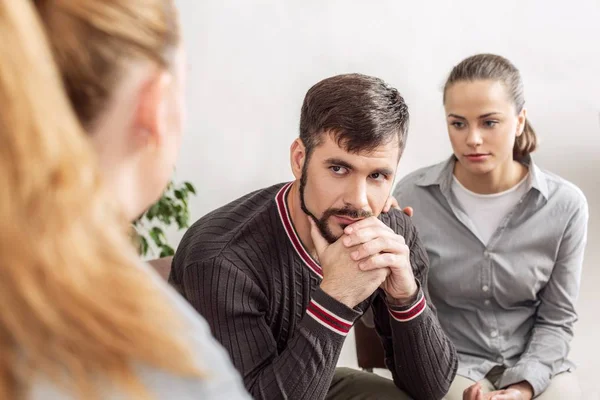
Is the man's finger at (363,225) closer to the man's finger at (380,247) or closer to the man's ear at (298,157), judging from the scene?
the man's finger at (380,247)

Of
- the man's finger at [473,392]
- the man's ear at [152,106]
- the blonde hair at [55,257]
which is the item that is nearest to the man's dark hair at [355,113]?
the man's finger at [473,392]

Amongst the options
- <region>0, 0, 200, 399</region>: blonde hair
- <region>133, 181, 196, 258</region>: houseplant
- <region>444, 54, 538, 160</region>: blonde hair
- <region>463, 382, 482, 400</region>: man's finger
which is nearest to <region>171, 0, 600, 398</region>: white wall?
<region>133, 181, 196, 258</region>: houseplant

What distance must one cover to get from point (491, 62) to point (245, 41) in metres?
1.08

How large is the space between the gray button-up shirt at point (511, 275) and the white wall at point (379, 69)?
2.42ft

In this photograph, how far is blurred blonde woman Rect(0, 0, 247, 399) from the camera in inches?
23.0

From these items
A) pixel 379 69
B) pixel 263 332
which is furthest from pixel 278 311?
pixel 379 69

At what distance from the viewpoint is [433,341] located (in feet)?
5.46

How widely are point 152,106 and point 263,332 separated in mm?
873

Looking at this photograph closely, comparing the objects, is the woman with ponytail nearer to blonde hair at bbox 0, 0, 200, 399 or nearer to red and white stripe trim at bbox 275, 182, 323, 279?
red and white stripe trim at bbox 275, 182, 323, 279

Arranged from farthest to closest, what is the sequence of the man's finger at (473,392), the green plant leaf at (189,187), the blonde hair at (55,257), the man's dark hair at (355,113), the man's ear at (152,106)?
1. the green plant leaf at (189,187)
2. the man's finger at (473,392)
3. the man's dark hair at (355,113)
4. the man's ear at (152,106)
5. the blonde hair at (55,257)

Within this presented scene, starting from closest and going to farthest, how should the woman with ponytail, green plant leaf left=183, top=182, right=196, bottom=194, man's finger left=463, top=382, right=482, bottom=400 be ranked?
man's finger left=463, top=382, right=482, bottom=400, the woman with ponytail, green plant leaf left=183, top=182, right=196, bottom=194

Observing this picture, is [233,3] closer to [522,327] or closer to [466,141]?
[466,141]

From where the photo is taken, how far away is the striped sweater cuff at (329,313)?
4.79 feet

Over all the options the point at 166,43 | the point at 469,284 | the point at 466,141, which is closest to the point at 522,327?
the point at 469,284
